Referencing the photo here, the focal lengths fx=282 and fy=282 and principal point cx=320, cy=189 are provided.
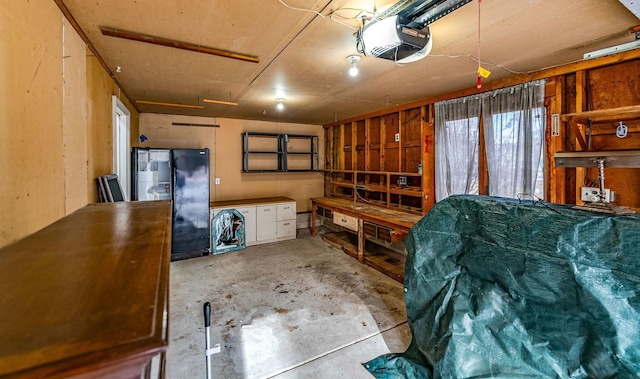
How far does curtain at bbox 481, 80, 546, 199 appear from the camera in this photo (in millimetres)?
2852

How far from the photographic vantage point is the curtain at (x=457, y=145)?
3.44 m

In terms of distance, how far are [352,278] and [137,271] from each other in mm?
3434

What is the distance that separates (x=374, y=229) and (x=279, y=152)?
9.20 ft

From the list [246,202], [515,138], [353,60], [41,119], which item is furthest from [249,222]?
[515,138]

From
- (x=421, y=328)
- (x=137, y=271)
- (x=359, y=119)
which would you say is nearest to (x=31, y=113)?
(x=137, y=271)

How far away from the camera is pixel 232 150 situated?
566 cm

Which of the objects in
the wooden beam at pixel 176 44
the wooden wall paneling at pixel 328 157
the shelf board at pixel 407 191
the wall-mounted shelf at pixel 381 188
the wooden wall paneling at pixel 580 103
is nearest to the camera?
the wooden beam at pixel 176 44

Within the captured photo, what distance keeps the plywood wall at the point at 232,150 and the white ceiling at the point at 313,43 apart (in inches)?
54.9

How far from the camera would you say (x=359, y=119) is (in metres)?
5.47

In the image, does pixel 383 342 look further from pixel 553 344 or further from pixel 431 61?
pixel 431 61

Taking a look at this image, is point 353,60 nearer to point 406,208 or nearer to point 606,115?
point 606,115

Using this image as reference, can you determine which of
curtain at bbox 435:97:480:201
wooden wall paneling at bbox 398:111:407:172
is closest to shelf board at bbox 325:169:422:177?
wooden wall paneling at bbox 398:111:407:172

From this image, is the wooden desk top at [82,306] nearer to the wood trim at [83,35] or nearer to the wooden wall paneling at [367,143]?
the wood trim at [83,35]

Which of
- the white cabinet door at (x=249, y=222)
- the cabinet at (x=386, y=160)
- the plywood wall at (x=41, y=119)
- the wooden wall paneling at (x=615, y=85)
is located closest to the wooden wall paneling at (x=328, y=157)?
the cabinet at (x=386, y=160)
